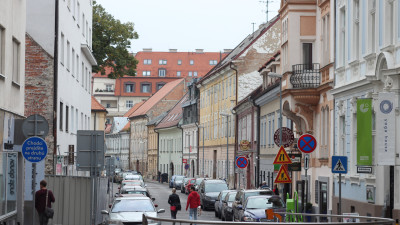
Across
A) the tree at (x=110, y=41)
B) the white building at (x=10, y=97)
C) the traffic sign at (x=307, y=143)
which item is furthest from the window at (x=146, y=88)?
the white building at (x=10, y=97)

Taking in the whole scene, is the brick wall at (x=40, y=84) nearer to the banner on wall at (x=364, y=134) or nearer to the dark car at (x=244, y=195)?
the dark car at (x=244, y=195)

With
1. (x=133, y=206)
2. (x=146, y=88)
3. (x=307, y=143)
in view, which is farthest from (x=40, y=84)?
(x=146, y=88)

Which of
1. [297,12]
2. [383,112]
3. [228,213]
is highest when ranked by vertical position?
[297,12]

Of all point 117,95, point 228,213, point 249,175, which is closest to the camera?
point 228,213

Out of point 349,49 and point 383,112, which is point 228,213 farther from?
point 383,112

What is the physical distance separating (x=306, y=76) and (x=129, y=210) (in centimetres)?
1332

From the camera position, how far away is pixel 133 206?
26344 millimetres

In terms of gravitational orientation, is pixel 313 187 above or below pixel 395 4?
below

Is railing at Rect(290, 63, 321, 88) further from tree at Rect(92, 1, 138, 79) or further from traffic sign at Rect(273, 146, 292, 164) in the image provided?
tree at Rect(92, 1, 138, 79)

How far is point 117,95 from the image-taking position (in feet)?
533

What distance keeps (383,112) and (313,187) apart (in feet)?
53.0

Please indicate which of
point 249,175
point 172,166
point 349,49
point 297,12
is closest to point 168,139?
point 172,166

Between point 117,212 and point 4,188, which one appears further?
point 117,212

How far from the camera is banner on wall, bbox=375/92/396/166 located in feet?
68.5
